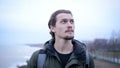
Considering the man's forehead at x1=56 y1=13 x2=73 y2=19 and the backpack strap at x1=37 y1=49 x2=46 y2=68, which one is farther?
the man's forehead at x1=56 y1=13 x2=73 y2=19

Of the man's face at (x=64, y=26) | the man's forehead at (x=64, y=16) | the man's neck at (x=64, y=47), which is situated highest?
the man's forehead at (x=64, y=16)

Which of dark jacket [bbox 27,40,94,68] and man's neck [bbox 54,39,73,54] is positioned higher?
man's neck [bbox 54,39,73,54]

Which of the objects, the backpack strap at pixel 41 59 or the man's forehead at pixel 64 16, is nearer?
the backpack strap at pixel 41 59

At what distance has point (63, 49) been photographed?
1825mm

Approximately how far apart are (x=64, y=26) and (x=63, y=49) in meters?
0.15

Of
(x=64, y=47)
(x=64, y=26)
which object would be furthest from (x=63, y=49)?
(x=64, y=26)

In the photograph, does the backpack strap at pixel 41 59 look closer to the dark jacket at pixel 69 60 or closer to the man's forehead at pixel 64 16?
the dark jacket at pixel 69 60

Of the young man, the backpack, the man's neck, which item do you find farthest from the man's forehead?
the backpack

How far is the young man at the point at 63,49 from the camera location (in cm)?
177

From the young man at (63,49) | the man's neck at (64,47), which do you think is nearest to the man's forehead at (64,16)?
the young man at (63,49)

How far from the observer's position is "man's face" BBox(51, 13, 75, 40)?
1793 mm

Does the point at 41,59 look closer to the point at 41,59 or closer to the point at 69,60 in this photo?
the point at 41,59

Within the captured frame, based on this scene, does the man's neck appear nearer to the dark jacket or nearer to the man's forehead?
the dark jacket

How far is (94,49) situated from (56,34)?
3111 centimetres
